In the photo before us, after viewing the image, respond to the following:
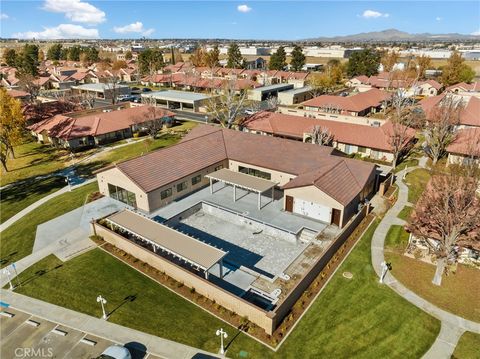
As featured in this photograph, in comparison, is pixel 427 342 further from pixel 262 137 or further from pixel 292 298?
pixel 262 137

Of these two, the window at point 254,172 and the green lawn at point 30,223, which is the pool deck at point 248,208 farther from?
the green lawn at point 30,223

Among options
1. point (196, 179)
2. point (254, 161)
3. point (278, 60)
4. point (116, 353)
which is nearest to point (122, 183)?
point (196, 179)

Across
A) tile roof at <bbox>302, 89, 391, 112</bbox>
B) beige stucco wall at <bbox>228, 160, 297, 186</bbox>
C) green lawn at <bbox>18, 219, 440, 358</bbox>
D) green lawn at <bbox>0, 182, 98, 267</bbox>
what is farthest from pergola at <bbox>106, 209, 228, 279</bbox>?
tile roof at <bbox>302, 89, 391, 112</bbox>

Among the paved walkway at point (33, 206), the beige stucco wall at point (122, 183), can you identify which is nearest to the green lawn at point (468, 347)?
the beige stucco wall at point (122, 183)

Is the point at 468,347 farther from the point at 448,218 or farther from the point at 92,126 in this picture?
the point at 92,126

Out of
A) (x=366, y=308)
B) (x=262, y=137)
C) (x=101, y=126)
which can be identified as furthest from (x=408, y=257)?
(x=101, y=126)
